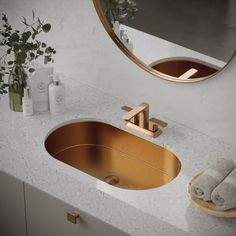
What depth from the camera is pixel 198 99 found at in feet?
10.0

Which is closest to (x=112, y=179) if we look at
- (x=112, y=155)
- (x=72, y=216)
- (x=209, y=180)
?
(x=112, y=155)

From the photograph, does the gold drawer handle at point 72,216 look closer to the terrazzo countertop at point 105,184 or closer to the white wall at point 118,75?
the terrazzo countertop at point 105,184

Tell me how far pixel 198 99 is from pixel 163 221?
0.67m

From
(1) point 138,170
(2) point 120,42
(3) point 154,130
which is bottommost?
(1) point 138,170

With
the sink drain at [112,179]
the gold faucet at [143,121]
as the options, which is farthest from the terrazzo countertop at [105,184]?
the sink drain at [112,179]

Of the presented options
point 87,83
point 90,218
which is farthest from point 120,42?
point 90,218

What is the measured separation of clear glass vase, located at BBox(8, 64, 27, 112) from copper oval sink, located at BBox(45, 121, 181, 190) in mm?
233

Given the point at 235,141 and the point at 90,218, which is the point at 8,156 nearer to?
the point at 90,218

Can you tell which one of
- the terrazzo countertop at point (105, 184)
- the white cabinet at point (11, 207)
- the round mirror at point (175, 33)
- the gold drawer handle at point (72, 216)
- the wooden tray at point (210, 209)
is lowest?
the white cabinet at point (11, 207)

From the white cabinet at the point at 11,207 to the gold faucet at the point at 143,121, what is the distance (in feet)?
1.84

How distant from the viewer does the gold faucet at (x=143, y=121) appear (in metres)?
3.06

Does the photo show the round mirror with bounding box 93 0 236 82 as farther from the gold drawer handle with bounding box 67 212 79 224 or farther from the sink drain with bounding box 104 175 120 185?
the gold drawer handle with bounding box 67 212 79 224

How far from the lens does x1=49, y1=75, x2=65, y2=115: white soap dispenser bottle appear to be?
10.5 ft

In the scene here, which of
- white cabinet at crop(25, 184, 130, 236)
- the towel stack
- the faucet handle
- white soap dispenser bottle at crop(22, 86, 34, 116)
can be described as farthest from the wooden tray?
white soap dispenser bottle at crop(22, 86, 34, 116)
